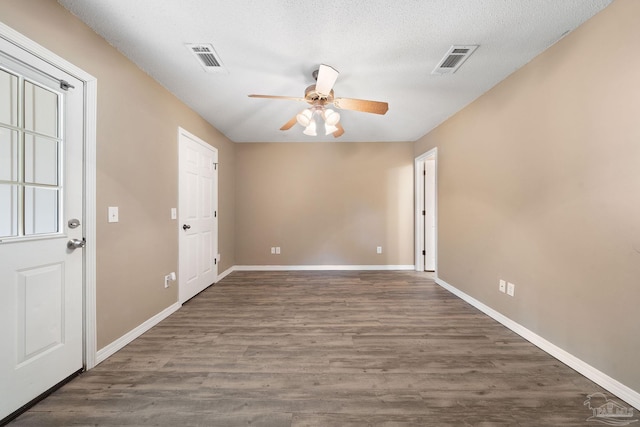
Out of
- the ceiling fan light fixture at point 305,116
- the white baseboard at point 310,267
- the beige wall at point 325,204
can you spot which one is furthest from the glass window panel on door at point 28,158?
the white baseboard at point 310,267

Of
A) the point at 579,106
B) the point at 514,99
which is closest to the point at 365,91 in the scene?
the point at 514,99

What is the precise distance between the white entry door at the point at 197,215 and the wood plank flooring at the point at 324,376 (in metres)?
0.59

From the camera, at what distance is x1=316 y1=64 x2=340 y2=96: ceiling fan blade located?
1741 millimetres

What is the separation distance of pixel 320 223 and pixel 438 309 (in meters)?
2.40

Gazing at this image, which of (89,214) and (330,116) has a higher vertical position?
(330,116)

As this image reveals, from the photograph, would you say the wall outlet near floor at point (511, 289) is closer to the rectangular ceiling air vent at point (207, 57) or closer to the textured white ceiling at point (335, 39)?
the textured white ceiling at point (335, 39)

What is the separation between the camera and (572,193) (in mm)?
1685

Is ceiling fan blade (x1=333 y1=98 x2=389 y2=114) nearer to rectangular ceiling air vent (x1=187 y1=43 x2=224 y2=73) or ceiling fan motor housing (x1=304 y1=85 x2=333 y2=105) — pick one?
ceiling fan motor housing (x1=304 y1=85 x2=333 y2=105)

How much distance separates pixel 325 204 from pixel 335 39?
2.91 metres

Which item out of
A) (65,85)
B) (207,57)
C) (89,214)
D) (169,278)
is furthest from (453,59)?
(169,278)

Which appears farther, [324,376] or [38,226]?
[324,376]

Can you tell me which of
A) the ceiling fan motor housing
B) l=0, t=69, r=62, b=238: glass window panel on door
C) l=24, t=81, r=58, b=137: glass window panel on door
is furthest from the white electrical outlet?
l=24, t=81, r=58, b=137: glass window panel on door

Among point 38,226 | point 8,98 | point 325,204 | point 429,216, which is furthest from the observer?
point 325,204

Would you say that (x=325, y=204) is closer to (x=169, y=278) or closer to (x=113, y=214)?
(x=169, y=278)
